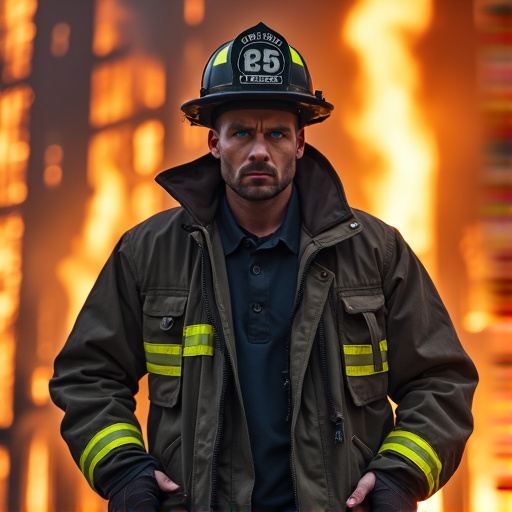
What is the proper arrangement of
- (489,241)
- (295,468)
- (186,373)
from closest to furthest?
(295,468)
(186,373)
(489,241)

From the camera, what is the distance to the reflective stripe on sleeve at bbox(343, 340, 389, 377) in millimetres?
2436

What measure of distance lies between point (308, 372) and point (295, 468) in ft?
0.90

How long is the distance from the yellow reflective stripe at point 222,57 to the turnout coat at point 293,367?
39 cm

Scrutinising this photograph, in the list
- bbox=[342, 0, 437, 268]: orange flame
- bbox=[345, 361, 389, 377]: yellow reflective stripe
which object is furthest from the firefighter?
bbox=[342, 0, 437, 268]: orange flame

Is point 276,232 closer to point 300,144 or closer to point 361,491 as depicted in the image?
point 300,144

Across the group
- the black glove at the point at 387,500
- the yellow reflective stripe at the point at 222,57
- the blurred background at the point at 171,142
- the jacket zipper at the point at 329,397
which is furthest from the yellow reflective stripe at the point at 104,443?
the blurred background at the point at 171,142

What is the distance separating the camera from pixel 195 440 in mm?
2352

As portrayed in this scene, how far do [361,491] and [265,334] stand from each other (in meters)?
0.51

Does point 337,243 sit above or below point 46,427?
above

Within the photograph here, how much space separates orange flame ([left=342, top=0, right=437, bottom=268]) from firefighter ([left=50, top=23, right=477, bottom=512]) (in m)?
1.48

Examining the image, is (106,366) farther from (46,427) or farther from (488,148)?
(488,148)

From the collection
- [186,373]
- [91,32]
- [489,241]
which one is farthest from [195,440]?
[91,32]

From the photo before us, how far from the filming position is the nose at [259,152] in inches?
98.3

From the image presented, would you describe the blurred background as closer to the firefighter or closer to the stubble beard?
the firefighter
